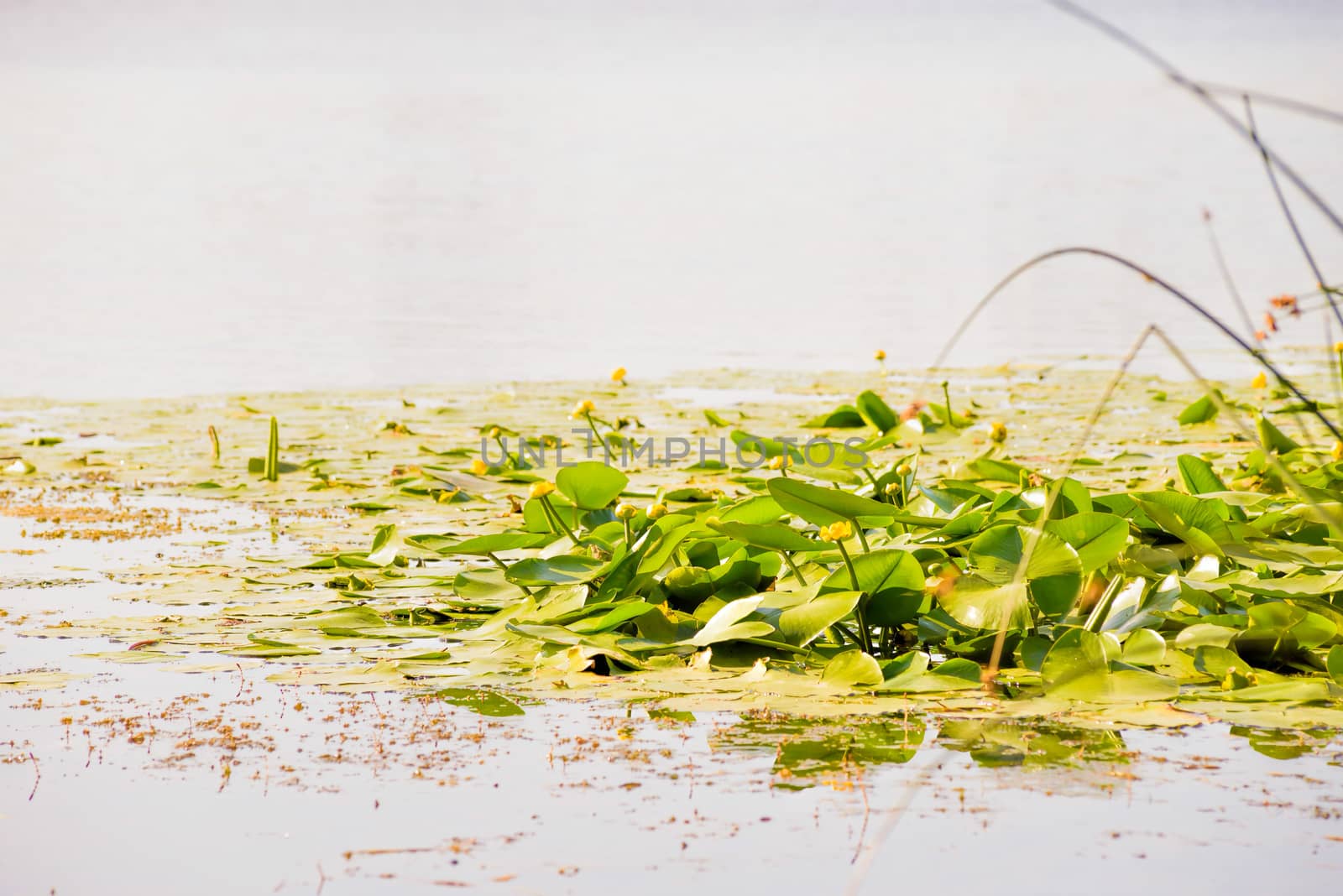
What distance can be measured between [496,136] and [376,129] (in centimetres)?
396

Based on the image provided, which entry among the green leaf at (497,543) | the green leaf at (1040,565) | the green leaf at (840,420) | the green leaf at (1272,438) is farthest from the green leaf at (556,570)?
the green leaf at (840,420)

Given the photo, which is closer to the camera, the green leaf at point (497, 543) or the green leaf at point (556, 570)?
the green leaf at point (556, 570)

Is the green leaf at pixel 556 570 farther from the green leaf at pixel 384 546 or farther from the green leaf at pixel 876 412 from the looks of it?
the green leaf at pixel 876 412

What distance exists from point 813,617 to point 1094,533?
53 cm

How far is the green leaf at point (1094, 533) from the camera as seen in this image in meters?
2.47

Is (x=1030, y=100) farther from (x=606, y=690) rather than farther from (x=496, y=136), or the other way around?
(x=606, y=690)

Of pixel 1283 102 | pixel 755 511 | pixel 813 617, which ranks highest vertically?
pixel 1283 102

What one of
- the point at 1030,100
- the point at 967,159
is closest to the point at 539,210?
the point at 967,159

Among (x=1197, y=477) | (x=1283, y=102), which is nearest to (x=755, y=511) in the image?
(x=1197, y=477)

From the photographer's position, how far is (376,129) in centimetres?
4103

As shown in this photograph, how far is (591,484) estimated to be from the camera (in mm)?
3102

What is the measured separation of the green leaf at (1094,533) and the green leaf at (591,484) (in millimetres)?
974

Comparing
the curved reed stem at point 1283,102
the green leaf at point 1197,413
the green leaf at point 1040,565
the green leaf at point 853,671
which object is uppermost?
the curved reed stem at point 1283,102

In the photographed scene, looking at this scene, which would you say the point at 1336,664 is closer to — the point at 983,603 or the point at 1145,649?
the point at 1145,649
